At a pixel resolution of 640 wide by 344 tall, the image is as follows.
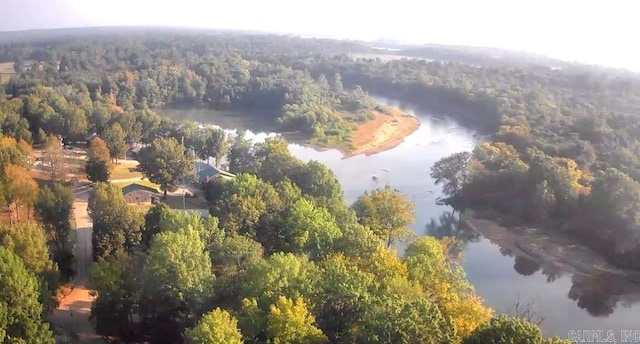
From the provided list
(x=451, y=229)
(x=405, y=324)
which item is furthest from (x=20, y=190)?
(x=451, y=229)

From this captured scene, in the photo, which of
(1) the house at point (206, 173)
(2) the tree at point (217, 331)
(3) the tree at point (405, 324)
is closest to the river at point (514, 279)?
(1) the house at point (206, 173)

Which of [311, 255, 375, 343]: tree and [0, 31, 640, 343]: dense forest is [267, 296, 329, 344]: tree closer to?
[0, 31, 640, 343]: dense forest

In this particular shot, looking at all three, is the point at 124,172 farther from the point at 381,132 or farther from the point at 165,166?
the point at 381,132

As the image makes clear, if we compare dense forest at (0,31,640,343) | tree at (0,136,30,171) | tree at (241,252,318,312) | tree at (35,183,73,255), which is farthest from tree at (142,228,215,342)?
tree at (0,136,30,171)

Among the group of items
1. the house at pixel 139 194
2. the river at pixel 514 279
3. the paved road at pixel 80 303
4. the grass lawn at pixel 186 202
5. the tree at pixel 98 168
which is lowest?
the river at pixel 514 279

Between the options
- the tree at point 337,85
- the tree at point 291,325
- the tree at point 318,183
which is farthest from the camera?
the tree at point 337,85

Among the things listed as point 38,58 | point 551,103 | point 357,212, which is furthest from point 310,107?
point 38,58

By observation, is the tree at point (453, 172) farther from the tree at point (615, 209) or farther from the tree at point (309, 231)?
the tree at point (309, 231)
